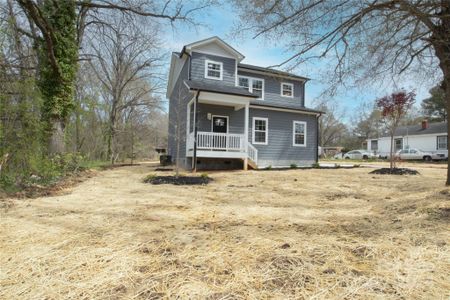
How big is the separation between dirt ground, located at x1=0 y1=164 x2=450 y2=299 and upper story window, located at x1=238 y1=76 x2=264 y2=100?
1135cm

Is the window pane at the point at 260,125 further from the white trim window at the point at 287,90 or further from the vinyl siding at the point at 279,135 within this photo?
the white trim window at the point at 287,90

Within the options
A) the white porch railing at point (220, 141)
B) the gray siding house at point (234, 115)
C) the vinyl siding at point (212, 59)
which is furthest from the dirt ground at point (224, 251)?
the vinyl siding at point (212, 59)

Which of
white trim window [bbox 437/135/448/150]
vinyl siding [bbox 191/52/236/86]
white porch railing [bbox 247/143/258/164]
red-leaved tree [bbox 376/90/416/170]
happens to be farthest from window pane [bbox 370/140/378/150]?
vinyl siding [bbox 191/52/236/86]

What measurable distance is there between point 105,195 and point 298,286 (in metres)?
4.77

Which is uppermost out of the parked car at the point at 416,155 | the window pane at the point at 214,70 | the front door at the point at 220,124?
the window pane at the point at 214,70

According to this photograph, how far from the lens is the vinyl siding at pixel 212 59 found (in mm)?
13453

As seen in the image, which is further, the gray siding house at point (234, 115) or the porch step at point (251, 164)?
the porch step at point (251, 164)

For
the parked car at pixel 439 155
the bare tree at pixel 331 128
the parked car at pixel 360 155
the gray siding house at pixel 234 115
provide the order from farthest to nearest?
1. the bare tree at pixel 331 128
2. the parked car at pixel 360 155
3. the parked car at pixel 439 155
4. the gray siding house at pixel 234 115

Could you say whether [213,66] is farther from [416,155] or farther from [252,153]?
[416,155]

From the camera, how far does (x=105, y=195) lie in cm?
572

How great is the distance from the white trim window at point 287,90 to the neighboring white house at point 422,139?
61.4ft

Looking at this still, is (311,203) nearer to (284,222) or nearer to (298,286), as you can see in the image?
(284,222)

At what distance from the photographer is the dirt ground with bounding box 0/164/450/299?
6.38ft

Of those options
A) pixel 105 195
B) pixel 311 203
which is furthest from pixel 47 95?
pixel 311 203
